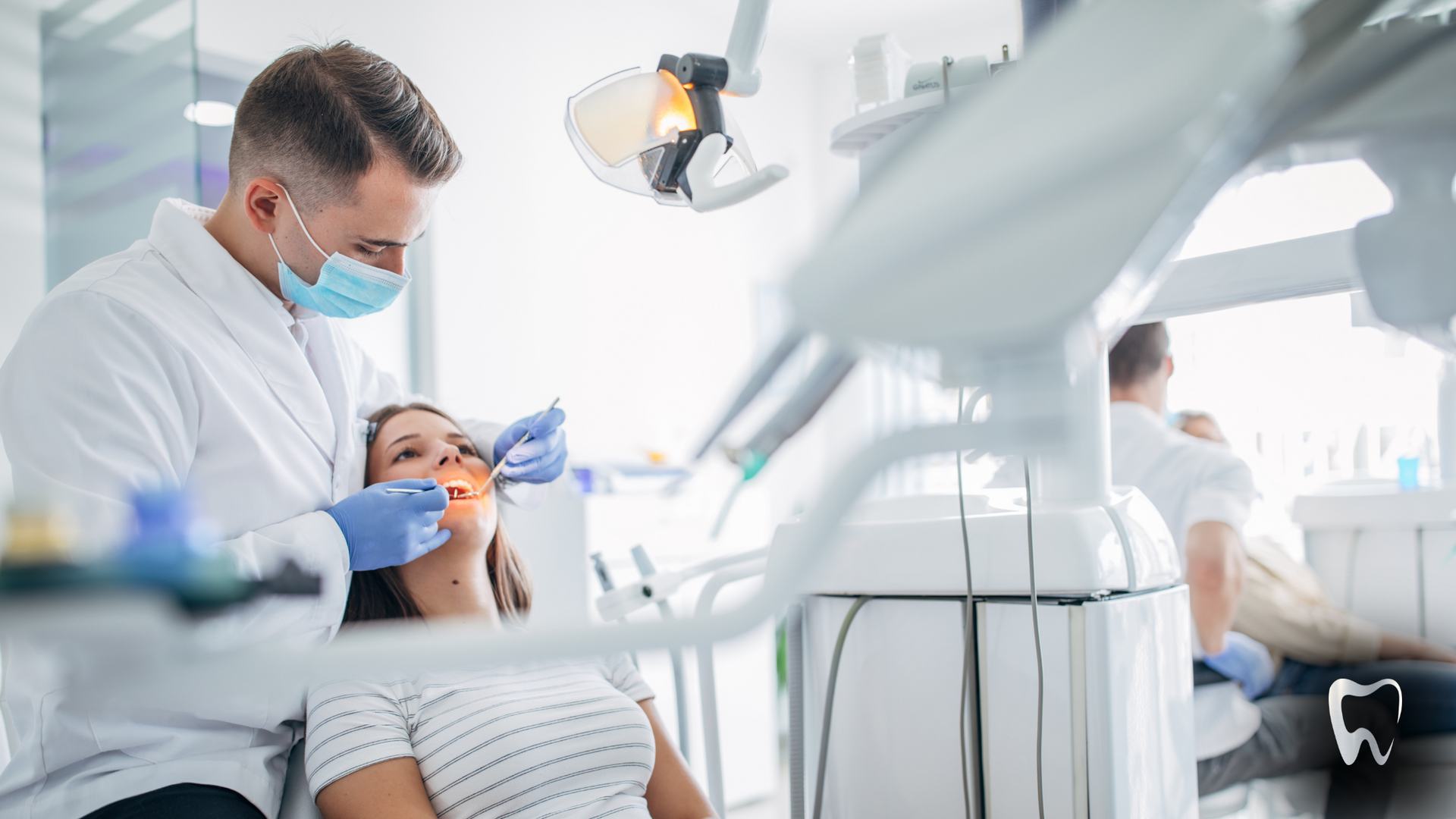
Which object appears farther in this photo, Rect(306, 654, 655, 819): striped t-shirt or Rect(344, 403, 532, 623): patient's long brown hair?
Rect(344, 403, 532, 623): patient's long brown hair

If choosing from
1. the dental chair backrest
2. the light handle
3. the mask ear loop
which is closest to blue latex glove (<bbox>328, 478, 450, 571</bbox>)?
the dental chair backrest

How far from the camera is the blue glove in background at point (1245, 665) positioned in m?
1.68

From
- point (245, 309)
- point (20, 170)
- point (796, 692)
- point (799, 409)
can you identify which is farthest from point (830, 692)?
point (20, 170)

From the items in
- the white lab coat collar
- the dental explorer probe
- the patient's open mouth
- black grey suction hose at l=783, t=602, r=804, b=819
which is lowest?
black grey suction hose at l=783, t=602, r=804, b=819

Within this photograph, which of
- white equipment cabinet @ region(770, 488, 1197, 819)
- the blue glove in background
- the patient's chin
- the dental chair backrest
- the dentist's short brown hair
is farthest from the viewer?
the blue glove in background

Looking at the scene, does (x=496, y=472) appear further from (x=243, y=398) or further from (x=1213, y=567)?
(x=1213, y=567)

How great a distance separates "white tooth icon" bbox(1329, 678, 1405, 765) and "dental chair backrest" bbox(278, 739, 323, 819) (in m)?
1.20

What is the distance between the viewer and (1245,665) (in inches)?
66.6

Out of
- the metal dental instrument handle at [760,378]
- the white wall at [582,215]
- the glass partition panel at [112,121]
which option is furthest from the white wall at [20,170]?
the metal dental instrument handle at [760,378]

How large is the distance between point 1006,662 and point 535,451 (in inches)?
31.4

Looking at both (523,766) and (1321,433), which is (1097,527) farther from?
(1321,433)

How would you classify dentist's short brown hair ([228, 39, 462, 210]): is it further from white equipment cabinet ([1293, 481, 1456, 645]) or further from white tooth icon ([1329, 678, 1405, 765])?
white equipment cabinet ([1293, 481, 1456, 645])

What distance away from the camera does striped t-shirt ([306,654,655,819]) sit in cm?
101

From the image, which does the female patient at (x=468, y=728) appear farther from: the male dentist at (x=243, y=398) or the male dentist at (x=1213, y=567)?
the male dentist at (x=1213, y=567)
